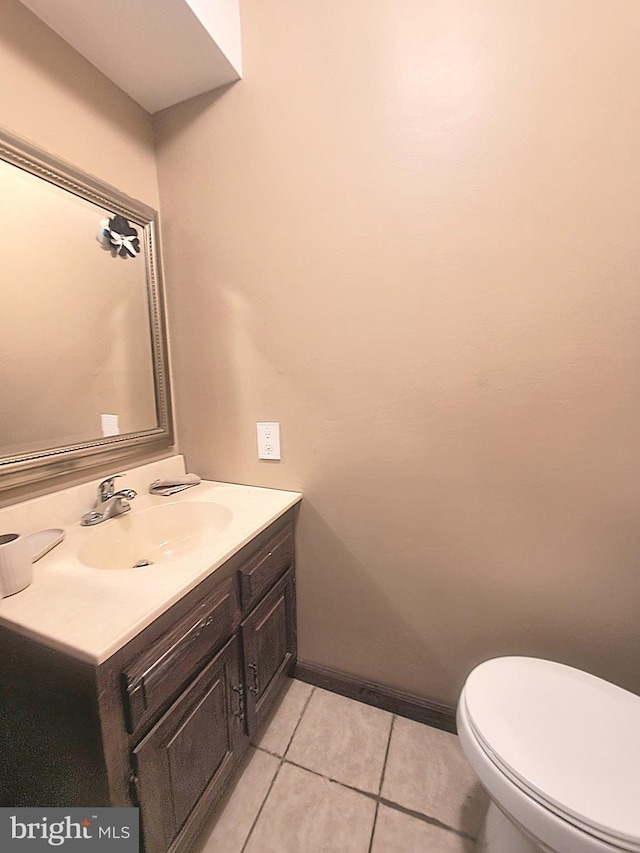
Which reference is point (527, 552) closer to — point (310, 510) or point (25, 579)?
point (310, 510)

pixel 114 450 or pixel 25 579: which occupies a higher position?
pixel 114 450

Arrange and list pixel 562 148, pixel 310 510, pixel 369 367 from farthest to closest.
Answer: pixel 310 510, pixel 369 367, pixel 562 148

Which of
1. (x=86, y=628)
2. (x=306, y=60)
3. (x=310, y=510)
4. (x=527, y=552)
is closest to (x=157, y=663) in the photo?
(x=86, y=628)

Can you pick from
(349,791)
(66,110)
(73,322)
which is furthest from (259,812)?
(66,110)

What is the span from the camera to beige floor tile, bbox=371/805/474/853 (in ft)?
3.04

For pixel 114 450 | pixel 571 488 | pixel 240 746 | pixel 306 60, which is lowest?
pixel 240 746

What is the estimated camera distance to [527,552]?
1074 mm

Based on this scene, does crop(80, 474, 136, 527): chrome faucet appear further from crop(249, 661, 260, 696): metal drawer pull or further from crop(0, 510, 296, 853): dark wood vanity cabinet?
crop(249, 661, 260, 696): metal drawer pull

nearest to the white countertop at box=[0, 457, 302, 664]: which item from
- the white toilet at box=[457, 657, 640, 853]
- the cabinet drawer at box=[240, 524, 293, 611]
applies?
the cabinet drawer at box=[240, 524, 293, 611]

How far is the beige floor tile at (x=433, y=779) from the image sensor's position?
1005mm

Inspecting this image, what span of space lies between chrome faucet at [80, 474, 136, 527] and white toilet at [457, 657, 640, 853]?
1.13 metres

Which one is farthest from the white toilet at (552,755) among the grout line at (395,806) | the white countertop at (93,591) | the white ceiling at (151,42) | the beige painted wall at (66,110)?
the white ceiling at (151,42)

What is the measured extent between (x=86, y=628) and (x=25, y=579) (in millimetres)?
238

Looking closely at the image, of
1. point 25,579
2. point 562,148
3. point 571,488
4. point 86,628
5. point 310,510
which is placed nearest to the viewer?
point 86,628
